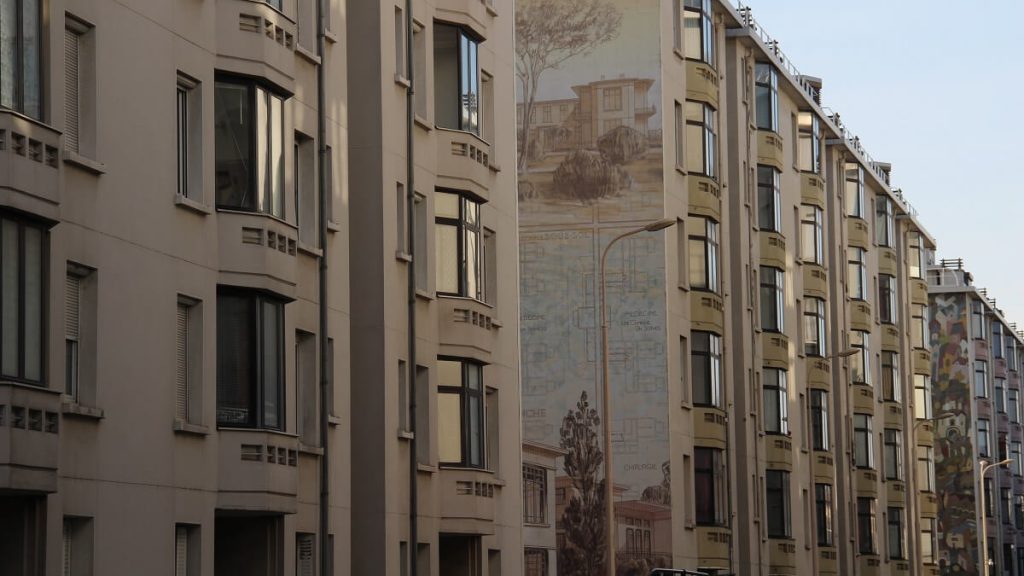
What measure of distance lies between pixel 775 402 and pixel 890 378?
81.4ft

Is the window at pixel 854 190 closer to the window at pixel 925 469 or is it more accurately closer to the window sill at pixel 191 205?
the window at pixel 925 469

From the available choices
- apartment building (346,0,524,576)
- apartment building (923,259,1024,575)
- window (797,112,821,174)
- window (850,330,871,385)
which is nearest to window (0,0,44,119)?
apartment building (346,0,524,576)

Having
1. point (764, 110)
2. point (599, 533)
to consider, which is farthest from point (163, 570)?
point (764, 110)

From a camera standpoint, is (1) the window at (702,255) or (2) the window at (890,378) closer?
(1) the window at (702,255)

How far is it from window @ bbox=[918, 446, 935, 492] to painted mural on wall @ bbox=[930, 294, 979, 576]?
17.2 meters

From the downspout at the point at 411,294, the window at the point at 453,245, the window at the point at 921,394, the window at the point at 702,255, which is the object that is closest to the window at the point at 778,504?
the window at the point at 702,255

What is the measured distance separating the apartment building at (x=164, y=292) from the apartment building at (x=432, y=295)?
5.94 ft

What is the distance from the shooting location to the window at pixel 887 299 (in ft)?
302

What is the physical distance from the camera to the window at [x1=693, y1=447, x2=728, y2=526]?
59.4 m

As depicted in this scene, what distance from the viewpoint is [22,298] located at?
72.2 ft

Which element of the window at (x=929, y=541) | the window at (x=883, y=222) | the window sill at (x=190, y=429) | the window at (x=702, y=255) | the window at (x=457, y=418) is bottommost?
the window at (x=929, y=541)

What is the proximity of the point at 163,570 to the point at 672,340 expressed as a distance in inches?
1332

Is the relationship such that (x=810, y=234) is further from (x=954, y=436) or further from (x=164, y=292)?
(x=164, y=292)

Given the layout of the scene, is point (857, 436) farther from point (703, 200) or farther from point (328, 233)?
point (328, 233)
